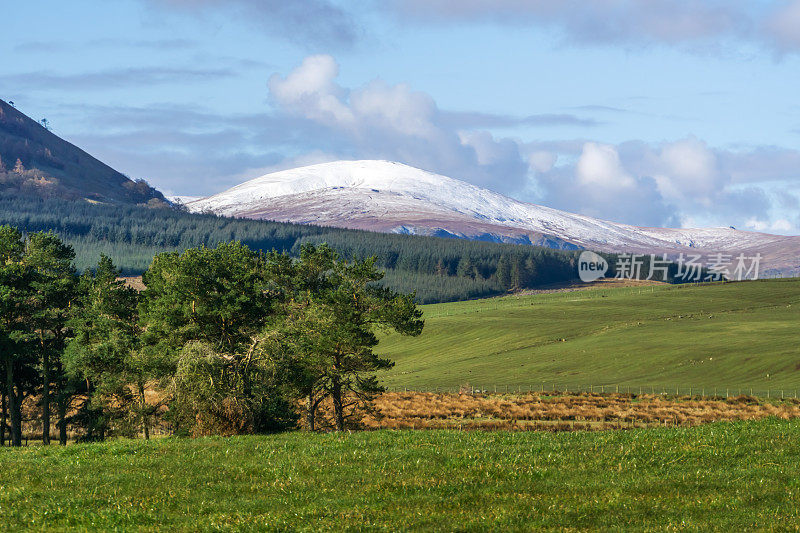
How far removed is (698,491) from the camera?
19.2 metres

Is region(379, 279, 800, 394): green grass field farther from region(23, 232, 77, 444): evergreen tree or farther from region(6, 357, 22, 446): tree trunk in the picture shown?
region(6, 357, 22, 446): tree trunk

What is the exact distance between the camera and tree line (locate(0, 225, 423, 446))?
169 ft

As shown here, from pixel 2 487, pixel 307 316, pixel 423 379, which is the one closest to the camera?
pixel 2 487

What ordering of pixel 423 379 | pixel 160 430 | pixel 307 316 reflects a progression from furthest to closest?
pixel 423 379, pixel 160 430, pixel 307 316

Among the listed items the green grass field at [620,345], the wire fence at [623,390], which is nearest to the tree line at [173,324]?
the wire fence at [623,390]

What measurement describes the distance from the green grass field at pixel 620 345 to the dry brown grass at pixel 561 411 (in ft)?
48.5

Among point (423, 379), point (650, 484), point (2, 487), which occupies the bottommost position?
point (423, 379)

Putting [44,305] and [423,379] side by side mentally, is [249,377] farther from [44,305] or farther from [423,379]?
[423,379]

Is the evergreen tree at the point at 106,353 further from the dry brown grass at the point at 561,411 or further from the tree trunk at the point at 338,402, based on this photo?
the dry brown grass at the point at 561,411

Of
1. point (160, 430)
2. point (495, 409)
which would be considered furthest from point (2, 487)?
point (495, 409)

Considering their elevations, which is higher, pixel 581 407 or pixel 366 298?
pixel 366 298

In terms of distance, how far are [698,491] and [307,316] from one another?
37157mm

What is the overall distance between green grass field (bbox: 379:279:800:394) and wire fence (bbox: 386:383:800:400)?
3.20ft

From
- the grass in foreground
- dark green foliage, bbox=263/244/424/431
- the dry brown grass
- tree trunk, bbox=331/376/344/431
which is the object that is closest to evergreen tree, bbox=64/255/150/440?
dark green foliage, bbox=263/244/424/431
